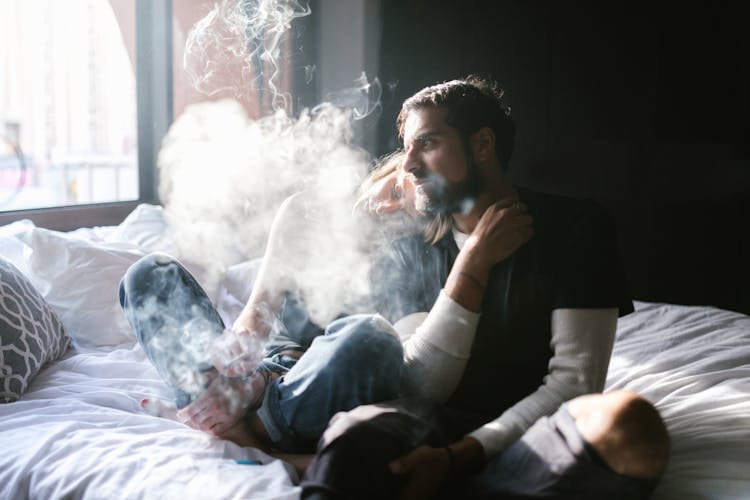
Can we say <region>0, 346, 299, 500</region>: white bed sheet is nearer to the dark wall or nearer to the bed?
the bed

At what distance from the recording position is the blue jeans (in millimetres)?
1282

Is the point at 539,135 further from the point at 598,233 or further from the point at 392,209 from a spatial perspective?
the point at 598,233

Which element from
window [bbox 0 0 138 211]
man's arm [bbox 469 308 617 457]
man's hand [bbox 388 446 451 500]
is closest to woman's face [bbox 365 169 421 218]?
man's arm [bbox 469 308 617 457]

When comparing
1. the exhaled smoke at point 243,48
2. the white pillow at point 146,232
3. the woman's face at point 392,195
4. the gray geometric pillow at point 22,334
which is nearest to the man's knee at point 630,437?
the woman's face at point 392,195

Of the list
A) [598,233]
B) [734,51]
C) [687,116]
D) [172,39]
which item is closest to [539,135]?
[687,116]

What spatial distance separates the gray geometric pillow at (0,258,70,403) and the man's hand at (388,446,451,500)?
969 millimetres

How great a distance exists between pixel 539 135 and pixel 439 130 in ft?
6.68

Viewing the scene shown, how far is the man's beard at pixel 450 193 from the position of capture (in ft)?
4.81

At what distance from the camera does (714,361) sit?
6.00 ft

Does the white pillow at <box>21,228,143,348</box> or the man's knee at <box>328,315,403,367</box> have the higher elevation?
the man's knee at <box>328,315,403,367</box>

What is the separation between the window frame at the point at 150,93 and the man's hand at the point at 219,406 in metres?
1.77

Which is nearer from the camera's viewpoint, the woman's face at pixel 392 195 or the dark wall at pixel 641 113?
the woman's face at pixel 392 195

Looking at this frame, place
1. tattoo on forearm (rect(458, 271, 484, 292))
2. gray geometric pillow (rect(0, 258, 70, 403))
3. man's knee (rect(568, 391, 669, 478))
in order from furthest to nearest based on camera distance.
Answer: gray geometric pillow (rect(0, 258, 70, 403)) → tattoo on forearm (rect(458, 271, 484, 292)) → man's knee (rect(568, 391, 669, 478))

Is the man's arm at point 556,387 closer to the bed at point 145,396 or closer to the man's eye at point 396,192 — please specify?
the bed at point 145,396
